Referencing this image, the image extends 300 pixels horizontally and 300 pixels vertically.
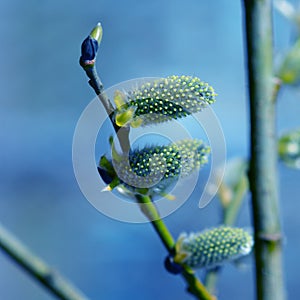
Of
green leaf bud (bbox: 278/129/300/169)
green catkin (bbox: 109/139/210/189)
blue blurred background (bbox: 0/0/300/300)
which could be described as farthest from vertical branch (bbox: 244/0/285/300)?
blue blurred background (bbox: 0/0/300/300)

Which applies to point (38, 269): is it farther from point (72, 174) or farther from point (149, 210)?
point (72, 174)

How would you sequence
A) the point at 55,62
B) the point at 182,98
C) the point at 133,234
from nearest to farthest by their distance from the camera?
the point at 182,98 → the point at 133,234 → the point at 55,62

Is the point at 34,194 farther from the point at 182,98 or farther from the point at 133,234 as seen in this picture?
the point at 182,98

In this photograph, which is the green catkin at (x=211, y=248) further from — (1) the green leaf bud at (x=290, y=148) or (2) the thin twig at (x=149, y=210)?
(1) the green leaf bud at (x=290, y=148)

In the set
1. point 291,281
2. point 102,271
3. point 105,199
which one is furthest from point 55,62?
point 105,199

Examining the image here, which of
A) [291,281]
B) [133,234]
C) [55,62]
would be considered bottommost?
[291,281]

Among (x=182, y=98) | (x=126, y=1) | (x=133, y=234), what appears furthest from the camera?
(x=126, y=1)

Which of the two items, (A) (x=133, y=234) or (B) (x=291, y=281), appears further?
(B) (x=291, y=281)
